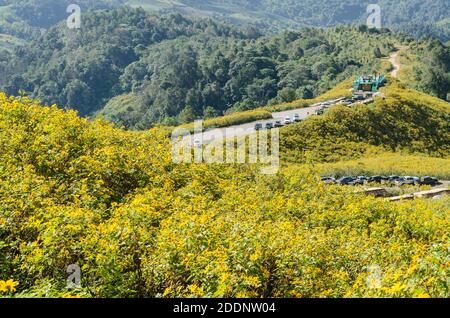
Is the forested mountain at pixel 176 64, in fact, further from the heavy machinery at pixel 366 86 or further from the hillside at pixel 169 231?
the hillside at pixel 169 231

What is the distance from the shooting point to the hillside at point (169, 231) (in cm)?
677

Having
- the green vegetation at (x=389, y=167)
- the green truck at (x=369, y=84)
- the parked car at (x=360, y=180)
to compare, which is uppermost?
the green truck at (x=369, y=84)

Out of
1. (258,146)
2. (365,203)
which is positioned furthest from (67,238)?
(258,146)

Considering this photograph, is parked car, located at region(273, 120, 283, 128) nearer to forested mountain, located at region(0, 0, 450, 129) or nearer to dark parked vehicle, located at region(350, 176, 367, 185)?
dark parked vehicle, located at region(350, 176, 367, 185)

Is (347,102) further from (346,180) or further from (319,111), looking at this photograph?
(346,180)

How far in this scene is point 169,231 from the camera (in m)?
7.68

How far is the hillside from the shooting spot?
6766mm

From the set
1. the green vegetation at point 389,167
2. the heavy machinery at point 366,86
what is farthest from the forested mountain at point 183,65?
the green vegetation at point 389,167

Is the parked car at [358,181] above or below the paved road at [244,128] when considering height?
below

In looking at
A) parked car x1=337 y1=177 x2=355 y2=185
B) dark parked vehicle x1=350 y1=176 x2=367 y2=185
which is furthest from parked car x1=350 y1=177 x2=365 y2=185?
parked car x1=337 y1=177 x2=355 y2=185

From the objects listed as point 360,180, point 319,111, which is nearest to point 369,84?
point 319,111

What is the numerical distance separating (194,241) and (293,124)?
28943 mm

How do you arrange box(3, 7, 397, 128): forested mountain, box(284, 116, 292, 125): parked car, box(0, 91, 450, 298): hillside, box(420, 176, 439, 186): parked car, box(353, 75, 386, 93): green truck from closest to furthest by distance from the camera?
box(0, 91, 450, 298): hillside, box(420, 176, 439, 186): parked car, box(284, 116, 292, 125): parked car, box(353, 75, 386, 93): green truck, box(3, 7, 397, 128): forested mountain
